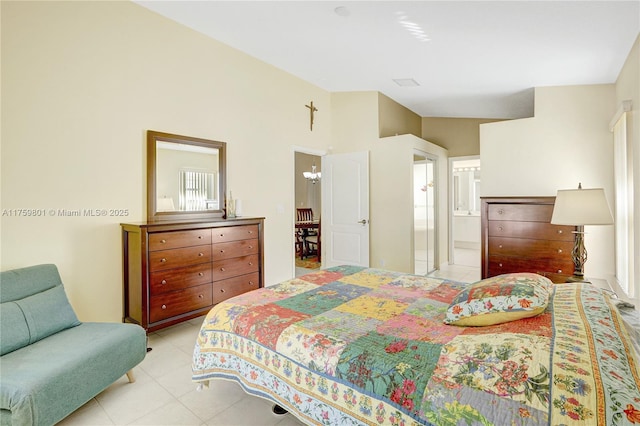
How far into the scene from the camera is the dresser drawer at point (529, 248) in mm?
3174

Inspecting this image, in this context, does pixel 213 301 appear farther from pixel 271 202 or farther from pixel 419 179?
pixel 419 179

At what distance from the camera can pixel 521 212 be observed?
3.37 meters

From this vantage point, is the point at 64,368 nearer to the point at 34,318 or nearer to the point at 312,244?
the point at 34,318

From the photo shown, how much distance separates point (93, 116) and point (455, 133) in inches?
221

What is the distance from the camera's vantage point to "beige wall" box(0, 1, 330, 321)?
235 centimetres

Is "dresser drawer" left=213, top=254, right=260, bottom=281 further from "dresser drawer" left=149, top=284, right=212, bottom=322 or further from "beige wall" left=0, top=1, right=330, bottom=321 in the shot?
"beige wall" left=0, top=1, right=330, bottom=321

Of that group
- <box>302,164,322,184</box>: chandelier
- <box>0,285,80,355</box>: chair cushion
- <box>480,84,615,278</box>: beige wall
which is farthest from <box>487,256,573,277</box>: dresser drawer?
<box>302,164,322,184</box>: chandelier

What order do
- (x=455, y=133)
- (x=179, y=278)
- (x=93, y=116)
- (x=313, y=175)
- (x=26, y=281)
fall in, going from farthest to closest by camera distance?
(x=313, y=175), (x=455, y=133), (x=179, y=278), (x=93, y=116), (x=26, y=281)

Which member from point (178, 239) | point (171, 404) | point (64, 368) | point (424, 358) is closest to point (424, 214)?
point (178, 239)

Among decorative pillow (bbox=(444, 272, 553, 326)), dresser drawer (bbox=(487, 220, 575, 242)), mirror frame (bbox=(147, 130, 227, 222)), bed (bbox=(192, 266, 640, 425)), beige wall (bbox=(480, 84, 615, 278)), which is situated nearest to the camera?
bed (bbox=(192, 266, 640, 425))

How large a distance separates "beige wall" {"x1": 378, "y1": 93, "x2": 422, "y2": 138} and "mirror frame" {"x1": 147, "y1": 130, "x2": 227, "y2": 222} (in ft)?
8.31

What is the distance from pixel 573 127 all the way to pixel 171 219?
4686mm

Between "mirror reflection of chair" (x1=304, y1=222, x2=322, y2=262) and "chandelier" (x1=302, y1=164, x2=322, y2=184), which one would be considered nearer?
"mirror reflection of chair" (x1=304, y1=222, x2=322, y2=262)

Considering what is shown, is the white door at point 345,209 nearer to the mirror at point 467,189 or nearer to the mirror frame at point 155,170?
the mirror frame at point 155,170
